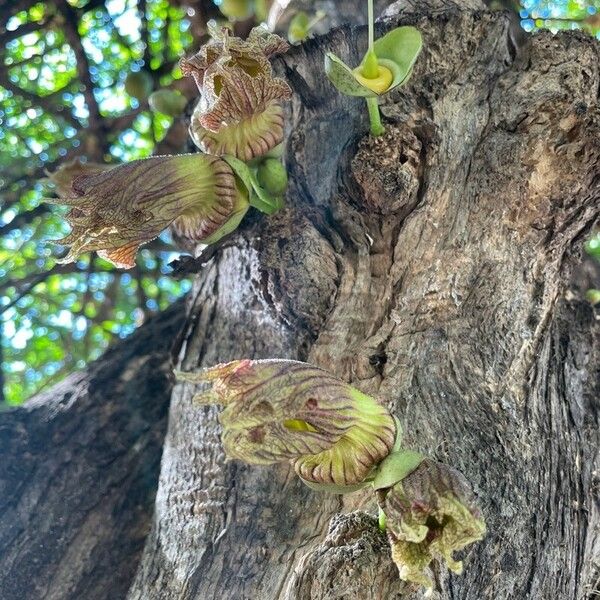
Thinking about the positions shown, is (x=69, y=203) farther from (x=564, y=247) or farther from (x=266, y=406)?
(x=564, y=247)

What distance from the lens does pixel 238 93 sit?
1107mm

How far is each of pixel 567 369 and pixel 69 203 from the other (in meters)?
0.85

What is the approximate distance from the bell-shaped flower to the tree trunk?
0.49 feet

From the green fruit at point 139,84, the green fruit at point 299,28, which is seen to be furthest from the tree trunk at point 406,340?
the green fruit at point 139,84

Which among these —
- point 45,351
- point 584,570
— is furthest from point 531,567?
point 45,351

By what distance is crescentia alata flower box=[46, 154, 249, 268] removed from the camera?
3.61 ft

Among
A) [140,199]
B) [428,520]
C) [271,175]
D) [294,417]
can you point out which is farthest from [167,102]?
[428,520]

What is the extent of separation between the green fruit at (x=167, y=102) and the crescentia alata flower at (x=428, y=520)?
1351 mm

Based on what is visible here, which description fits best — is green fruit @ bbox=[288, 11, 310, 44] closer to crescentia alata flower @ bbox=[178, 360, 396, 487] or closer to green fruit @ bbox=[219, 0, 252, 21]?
green fruit @ bbox=[219, 0, 252, 21]

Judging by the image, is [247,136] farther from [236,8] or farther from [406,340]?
[236,8]

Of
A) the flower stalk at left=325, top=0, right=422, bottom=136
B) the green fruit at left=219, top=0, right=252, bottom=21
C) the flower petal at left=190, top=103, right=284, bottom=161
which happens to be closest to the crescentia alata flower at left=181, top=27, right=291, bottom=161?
the flower petal at left=190, top=103, right=284, bottom=161

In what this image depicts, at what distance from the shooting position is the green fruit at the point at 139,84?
2256 mm

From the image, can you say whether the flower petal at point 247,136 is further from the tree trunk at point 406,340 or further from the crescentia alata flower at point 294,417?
the crescentia alata flower at point 294,417

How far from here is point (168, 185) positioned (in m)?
1.11
